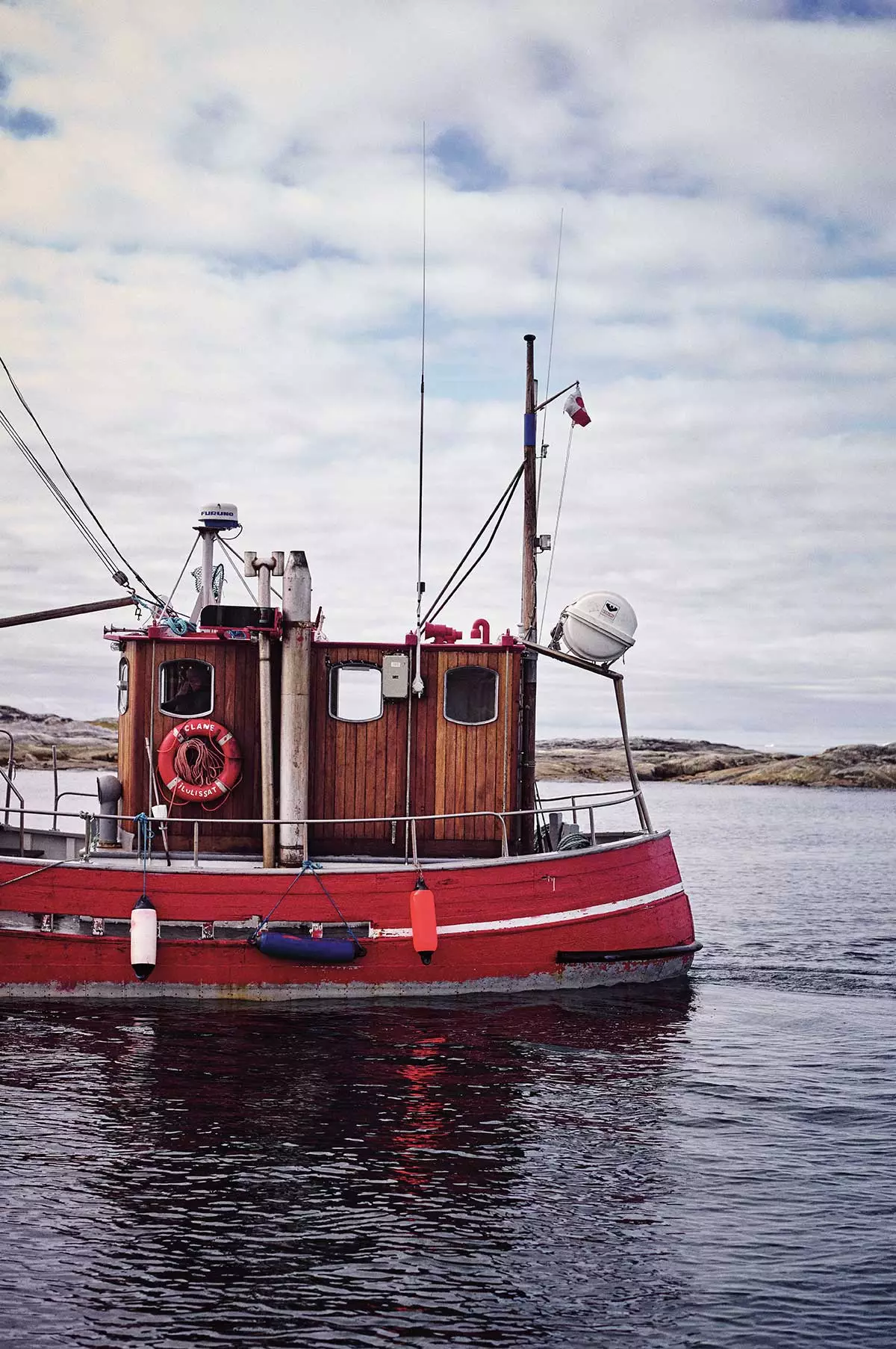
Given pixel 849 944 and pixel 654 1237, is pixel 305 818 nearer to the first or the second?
pixel 654 1237

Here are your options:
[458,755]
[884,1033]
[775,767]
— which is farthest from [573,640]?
[775,767]

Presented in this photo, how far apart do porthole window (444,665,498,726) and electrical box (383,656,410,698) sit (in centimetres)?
56

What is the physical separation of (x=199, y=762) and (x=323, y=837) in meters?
1.81

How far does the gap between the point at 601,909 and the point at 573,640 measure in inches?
132

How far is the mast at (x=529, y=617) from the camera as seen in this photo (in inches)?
608

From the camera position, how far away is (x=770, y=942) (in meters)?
22.2

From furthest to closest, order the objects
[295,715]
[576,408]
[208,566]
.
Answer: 1. [576,408]
2. [208,566]
3. [295,715]

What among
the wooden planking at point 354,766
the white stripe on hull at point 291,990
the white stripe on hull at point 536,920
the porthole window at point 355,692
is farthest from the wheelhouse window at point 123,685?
the white stripe on hull at point 536,920

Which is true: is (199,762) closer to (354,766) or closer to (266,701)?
(266,701)

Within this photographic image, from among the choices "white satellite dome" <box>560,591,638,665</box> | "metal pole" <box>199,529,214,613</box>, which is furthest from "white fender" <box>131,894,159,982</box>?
"white satellite dome" <box>560,591,638,665</box>

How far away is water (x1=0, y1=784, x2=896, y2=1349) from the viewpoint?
712 cm

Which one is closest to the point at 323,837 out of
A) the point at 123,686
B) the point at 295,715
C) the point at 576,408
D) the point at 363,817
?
the point at 363,817

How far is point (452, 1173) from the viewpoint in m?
9.23

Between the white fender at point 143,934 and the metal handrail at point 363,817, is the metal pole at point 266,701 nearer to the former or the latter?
the metal handrail at point 363,817
